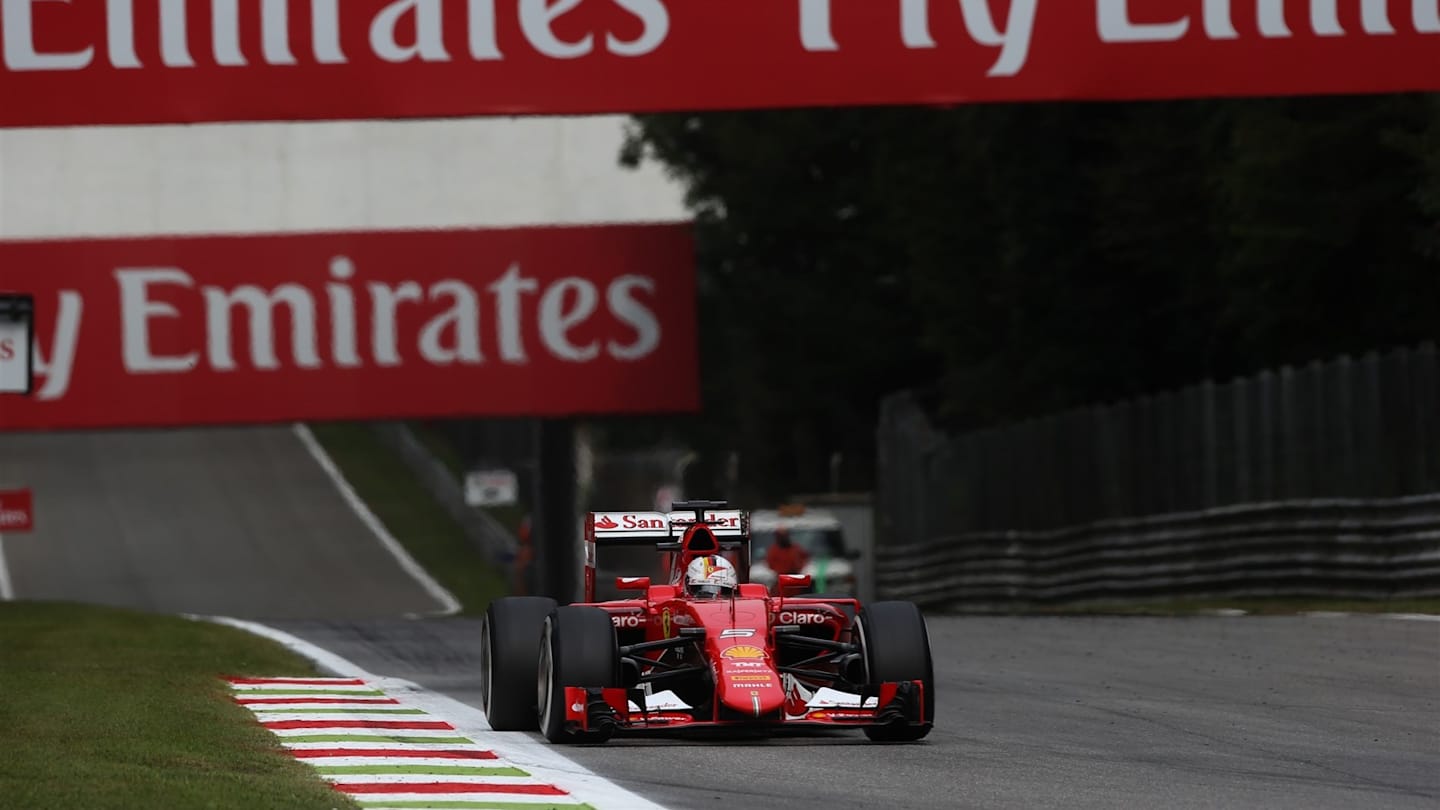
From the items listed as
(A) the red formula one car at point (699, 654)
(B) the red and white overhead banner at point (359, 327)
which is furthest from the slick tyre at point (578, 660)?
(B) the red and white overhead banner at point (359, 327)

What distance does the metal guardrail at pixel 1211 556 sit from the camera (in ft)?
81.6

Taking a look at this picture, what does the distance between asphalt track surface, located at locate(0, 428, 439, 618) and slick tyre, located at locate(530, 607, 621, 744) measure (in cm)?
3665

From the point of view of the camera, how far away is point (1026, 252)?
151ft

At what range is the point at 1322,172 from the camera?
35438 millimetres

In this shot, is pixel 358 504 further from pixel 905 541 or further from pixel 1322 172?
pixel 1322 172

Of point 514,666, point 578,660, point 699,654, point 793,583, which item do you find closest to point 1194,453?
point 793,583

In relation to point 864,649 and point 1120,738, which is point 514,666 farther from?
point 1120,738

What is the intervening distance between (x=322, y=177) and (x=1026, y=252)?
21.6 meters

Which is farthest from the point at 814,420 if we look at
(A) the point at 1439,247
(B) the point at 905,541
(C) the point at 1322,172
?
(A) the point at 1439,247

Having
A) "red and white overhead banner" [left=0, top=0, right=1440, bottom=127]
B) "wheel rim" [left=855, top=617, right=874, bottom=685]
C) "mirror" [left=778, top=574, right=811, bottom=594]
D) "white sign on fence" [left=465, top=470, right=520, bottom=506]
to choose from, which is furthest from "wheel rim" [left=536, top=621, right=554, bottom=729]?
"white sign on fence" [left=465, top=470, right=520, bottom=506]

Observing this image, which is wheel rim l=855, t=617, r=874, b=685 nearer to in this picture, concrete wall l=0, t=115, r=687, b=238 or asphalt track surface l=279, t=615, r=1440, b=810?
asphalt track surface l=279, t=615, r=1440, b=810

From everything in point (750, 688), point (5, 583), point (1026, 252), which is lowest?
point (750, 688)

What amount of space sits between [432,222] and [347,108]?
143 feet

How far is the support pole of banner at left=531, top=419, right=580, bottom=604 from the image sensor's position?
39312 millimetres
